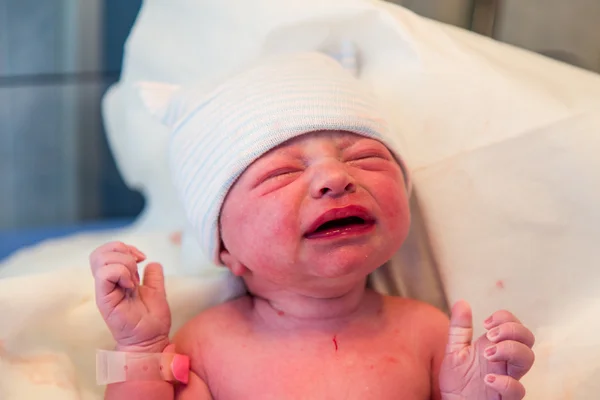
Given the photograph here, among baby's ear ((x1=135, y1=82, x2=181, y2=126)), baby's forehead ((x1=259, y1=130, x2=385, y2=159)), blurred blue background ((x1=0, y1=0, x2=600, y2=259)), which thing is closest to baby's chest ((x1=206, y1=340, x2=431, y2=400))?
baby's forehead ((x1=259, y1=130, x2=385, y2=159))

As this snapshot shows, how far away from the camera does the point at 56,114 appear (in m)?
1.23

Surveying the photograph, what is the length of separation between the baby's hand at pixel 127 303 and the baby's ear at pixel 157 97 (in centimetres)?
24

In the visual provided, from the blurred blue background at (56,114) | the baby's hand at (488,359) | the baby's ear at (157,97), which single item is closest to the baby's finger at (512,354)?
the baby's hand at (488,359)

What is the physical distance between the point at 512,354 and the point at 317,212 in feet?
0.71

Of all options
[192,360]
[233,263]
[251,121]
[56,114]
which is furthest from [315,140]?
[56,114]

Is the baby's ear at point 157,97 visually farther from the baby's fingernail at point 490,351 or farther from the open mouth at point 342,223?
the baby's fingernail at point 490,351

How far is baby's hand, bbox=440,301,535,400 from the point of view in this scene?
1.84ft

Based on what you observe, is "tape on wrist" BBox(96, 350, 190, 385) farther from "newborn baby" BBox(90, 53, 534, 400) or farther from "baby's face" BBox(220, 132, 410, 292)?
"baby's face" BBox(220, 132, 410, 292)

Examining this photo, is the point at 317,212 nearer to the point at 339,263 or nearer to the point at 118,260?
the point at 339,263

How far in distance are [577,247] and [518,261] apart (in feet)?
0.21

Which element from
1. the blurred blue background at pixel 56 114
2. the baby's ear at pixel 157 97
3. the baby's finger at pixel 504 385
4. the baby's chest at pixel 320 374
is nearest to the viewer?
the baby's finger at pixel 504 385

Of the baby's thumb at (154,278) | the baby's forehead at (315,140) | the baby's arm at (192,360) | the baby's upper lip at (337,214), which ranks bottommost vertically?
the baby's arm at (192,360)

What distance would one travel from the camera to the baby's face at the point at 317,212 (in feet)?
2.09

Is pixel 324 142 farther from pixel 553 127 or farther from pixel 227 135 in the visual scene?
pixel 553 127
